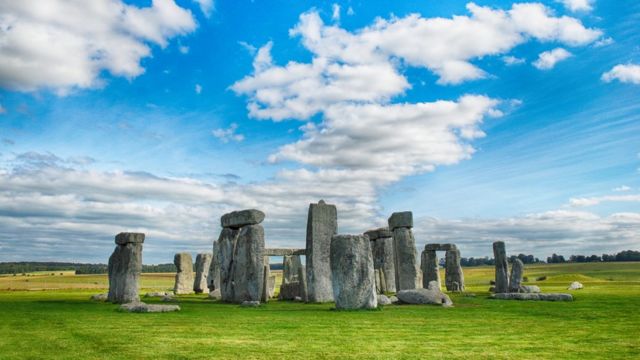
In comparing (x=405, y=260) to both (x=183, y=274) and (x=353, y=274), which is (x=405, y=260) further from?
(x=183, y=274)

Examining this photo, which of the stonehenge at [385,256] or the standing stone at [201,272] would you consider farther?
the standing stone at [201,272]

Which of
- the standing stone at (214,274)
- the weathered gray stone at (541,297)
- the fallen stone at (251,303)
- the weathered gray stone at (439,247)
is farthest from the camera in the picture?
the weathered gray stone at (439,247)

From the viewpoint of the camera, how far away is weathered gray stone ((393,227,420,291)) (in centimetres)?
2305

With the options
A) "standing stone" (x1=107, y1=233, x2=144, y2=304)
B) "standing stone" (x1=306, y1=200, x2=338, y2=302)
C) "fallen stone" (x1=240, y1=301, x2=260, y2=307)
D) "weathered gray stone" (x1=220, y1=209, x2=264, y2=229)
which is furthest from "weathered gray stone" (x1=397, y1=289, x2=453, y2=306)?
"standing stone" (x1=107, y1=233, x2=144, y2=304)

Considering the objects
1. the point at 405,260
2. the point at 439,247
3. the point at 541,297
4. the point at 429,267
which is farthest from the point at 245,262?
the point at 439,247

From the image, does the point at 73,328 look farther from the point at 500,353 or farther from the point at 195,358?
the point at 500,353

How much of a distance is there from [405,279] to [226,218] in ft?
Answer: 26.9

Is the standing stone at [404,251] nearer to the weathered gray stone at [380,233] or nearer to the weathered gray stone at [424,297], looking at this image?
the weathered gray stone at [380,233]

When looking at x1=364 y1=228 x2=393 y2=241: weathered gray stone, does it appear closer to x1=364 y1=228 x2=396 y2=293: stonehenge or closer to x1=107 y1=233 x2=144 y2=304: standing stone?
x1=364 y1=228 x2=396 y2=293: stonehenge

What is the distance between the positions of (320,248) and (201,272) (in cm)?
1330

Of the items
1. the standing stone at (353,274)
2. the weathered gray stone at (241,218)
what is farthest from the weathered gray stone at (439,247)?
the standing stone at (353,274)

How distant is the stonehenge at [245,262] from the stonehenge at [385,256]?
23.6 ft

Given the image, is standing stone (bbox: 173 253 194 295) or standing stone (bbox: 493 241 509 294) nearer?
standing stone (bbox: 493 241 509 294)

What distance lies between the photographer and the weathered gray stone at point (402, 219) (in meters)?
23.5
